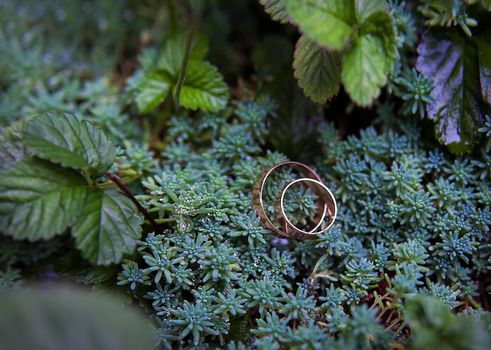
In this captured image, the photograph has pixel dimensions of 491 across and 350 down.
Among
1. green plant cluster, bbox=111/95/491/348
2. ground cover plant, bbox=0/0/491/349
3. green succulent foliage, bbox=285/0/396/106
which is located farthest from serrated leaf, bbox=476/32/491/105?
green succulent foliage, bbox=285/0/396/106

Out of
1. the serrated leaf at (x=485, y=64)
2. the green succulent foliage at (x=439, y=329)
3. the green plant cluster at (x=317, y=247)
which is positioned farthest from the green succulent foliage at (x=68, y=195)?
the serrated leaf at (x=485, y=64)

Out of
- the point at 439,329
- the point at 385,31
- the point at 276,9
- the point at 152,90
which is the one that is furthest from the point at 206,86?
the point at 439,329

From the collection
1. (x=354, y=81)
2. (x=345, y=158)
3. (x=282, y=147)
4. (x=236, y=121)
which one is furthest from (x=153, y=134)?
(x=354, y=81)

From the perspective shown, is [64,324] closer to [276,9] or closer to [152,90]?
[152,90]

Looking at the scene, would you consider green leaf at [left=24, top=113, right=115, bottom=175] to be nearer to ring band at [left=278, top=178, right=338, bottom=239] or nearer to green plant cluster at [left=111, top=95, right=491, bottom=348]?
green plant cluster at [left=111, top=95, right=491, bottom=348]

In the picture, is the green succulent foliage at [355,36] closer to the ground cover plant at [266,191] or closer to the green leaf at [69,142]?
the ground cover plant at [266,191]

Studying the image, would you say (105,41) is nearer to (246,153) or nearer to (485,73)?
(246,153)

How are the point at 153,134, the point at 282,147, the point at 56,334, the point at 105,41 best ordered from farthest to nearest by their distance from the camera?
the point at 105,41 < the point at 153,134 < the point at 282,147 < the point at 56,334
